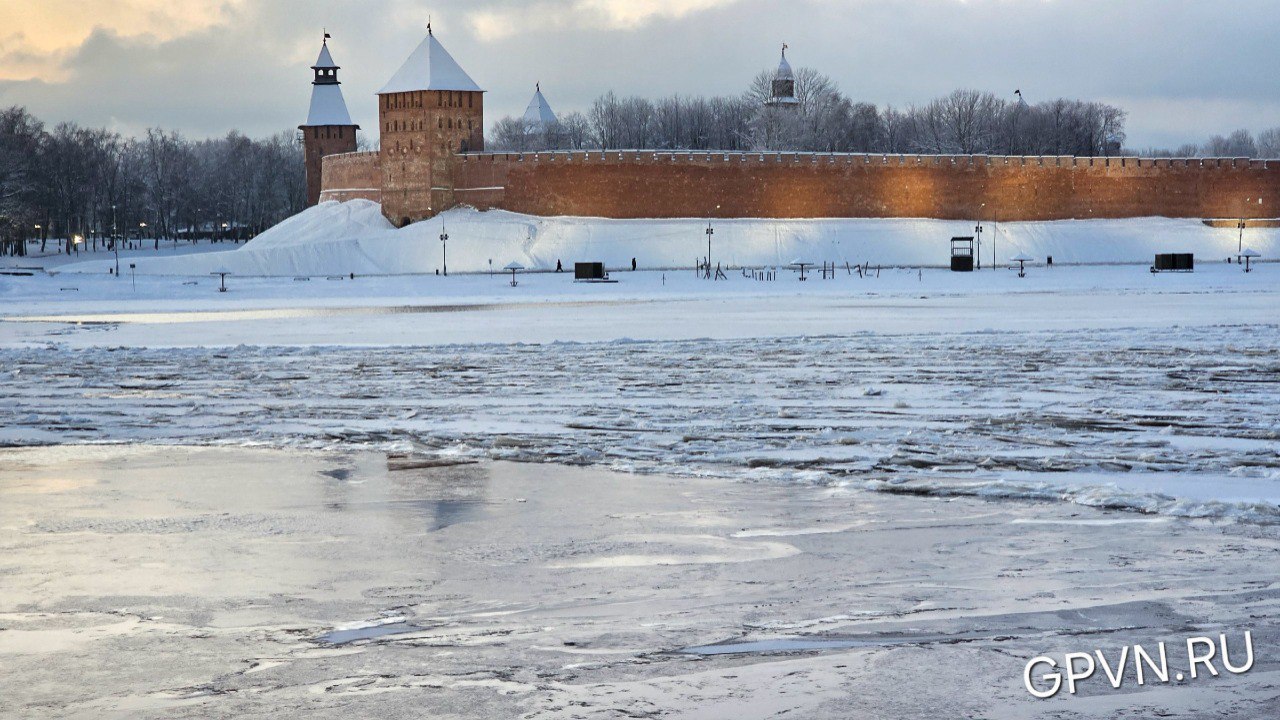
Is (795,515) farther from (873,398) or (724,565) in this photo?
(873,398)

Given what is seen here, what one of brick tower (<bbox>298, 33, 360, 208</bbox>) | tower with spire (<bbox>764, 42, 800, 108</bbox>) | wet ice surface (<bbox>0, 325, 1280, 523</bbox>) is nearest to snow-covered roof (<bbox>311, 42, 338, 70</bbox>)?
brick tower (<bbox>298, 33, 360, 208</bbox>)

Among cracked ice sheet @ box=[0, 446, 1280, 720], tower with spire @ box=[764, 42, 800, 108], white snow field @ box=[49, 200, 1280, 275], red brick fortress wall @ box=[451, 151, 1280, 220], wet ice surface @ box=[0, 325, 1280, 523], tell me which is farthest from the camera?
tower with spire @ box=[764, 42, 800, 108]

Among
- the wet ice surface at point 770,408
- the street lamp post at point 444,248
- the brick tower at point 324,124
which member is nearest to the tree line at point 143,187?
the brick tower at point 324,124

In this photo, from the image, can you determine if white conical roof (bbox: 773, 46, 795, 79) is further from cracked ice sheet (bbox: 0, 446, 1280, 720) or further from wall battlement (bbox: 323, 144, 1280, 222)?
cracked ice sheet (bbox: 0, 446, 1280, 720)

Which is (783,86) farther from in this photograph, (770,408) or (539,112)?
(770,408)

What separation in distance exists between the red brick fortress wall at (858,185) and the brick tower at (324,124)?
12.3 meters

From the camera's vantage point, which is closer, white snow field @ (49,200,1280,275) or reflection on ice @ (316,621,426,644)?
reflection on ice @ (316,621,426,644)

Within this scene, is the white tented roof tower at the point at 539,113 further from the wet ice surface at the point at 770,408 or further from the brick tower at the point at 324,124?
the wet ice surface at the point at 770,408

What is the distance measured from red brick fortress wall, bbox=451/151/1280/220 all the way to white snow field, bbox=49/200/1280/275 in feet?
2.15

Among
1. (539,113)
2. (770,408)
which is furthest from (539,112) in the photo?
(770,408)

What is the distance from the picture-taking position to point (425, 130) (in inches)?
2173

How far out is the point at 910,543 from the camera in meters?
5.66

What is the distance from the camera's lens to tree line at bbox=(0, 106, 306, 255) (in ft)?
214

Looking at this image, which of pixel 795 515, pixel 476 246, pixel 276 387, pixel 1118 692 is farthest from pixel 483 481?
pixel 476 246
